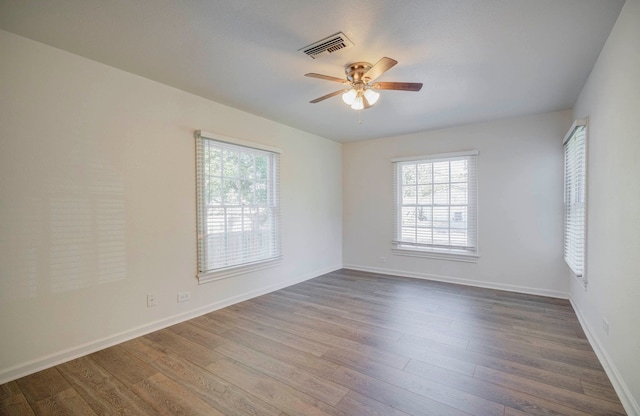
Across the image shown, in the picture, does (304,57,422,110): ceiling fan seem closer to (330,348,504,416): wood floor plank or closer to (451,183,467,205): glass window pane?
(330,348,504,416): wood floor plank

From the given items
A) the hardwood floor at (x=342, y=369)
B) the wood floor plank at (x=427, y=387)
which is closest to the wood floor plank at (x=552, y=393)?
the hardwood floor at (x=342, y=369)

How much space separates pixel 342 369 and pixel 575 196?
3294mm

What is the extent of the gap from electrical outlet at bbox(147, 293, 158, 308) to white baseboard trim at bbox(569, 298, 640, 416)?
12.6 ft

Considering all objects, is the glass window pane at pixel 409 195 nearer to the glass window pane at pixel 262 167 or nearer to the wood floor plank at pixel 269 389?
the glass window pane at pixel 262 167

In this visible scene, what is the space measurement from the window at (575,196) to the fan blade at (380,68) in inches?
88.5

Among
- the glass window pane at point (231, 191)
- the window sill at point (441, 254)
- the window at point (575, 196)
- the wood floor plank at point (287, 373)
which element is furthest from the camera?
the window sill at point (441, 254)

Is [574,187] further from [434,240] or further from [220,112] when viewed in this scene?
[220,112]

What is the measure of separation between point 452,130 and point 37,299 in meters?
5.50

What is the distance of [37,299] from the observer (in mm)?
2312

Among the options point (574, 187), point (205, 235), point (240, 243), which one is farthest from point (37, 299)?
point (574, 187)

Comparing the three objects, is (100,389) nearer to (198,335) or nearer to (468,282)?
(198,335)

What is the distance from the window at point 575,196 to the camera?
294cm

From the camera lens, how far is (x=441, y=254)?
4.89 meters

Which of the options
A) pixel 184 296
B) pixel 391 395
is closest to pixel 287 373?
pixel 391 395
